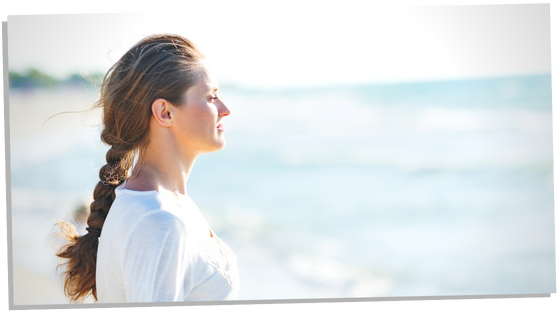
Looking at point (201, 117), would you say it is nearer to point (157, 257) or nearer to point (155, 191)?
point (155, 191)

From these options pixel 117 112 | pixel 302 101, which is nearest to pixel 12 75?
pixel 117 112

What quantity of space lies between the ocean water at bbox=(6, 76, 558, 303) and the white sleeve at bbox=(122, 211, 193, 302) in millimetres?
938

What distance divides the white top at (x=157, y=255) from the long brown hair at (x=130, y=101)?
25 cm

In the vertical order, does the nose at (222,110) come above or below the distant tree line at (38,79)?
above

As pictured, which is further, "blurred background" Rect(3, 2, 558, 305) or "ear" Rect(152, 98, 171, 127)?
"blurred background" Rect(3, 2, 558, 305)

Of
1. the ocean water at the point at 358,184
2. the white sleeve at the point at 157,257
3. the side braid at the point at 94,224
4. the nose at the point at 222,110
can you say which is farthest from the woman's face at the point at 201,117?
the ocean water at the point at 358,184

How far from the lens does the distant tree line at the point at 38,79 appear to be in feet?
7.23

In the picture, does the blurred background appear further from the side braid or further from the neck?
the neck

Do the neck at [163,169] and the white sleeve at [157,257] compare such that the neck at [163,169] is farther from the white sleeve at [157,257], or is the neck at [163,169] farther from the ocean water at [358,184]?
the ocean water at [358,184]

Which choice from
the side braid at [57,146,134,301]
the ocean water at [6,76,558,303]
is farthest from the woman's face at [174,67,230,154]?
the ocean water at [6,76,558,303]

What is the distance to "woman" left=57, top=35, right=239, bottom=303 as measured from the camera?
4.14 feet

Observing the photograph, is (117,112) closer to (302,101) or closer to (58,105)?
(58,105)

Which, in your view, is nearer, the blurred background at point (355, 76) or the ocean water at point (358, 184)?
the blurred background at point (355, 76)

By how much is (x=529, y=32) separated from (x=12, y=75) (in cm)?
227
